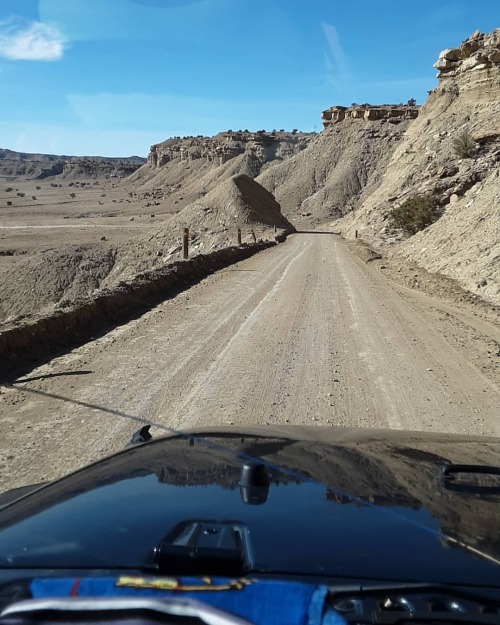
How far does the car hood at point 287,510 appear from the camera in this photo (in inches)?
74.5

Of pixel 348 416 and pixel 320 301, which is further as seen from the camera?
pixel 320 301

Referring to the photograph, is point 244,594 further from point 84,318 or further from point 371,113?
point 371,113

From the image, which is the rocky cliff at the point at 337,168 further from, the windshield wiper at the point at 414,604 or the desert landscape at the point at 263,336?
the windshield wiper at the point at 414,604

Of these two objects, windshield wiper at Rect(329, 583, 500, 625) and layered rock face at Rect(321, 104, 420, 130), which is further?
layered rock face at Rect(321, 104, 420, 130)

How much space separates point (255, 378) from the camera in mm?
8398

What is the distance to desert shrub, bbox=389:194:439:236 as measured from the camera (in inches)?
1297

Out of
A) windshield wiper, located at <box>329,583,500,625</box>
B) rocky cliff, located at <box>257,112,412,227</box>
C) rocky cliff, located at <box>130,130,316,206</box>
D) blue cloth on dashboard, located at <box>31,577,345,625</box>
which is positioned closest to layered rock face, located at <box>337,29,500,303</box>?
windshield wiper, located at <box>329,583,500,625</box>

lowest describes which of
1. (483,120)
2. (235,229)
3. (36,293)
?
(36,293)

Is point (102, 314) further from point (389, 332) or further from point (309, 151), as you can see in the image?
point (309, 151)

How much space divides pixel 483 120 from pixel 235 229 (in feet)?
59.5

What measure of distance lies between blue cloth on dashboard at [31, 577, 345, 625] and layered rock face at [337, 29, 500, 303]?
14441 mm

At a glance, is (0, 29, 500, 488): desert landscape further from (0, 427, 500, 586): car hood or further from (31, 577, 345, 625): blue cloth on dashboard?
(31, 577, 345, 625): blue cloth on dashboard

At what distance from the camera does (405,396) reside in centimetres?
760

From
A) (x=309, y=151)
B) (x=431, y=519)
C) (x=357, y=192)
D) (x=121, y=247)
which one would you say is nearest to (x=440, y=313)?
(x=431, y=519)
